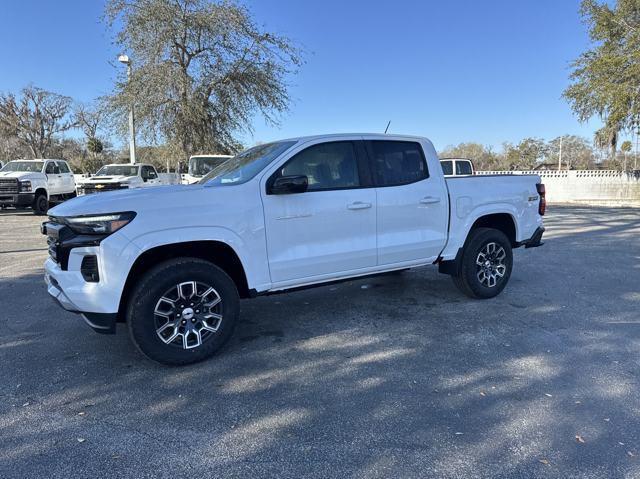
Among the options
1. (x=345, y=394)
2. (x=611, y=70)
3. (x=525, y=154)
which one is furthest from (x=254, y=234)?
(x=525, y=154)

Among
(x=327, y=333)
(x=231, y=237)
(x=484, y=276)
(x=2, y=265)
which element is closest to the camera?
(x=231, y=237)

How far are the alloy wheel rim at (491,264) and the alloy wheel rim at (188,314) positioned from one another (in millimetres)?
3305

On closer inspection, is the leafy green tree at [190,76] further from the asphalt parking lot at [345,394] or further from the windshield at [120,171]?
the asphalt parking lot at [345,394]

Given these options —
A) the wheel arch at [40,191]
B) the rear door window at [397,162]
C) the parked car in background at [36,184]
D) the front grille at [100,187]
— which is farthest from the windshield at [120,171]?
the rear door window at [397,162]

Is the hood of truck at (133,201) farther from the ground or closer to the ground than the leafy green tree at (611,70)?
closer to the ground

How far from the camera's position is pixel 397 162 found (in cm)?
492

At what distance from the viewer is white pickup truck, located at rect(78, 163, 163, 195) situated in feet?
49.8

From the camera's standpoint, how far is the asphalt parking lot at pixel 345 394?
2586 millimetres

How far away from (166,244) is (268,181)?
104 centimetres

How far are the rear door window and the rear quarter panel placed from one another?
0.47m

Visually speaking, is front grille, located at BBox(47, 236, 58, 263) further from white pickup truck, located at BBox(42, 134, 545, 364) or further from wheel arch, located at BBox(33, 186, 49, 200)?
wheel arch, located at BBox(33, 186, 49, 200)

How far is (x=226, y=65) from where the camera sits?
20.4 meters

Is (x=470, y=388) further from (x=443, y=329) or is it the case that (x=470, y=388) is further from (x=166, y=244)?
(x=166, y=244)

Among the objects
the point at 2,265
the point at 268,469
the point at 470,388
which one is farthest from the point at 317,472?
the point at 2,265
